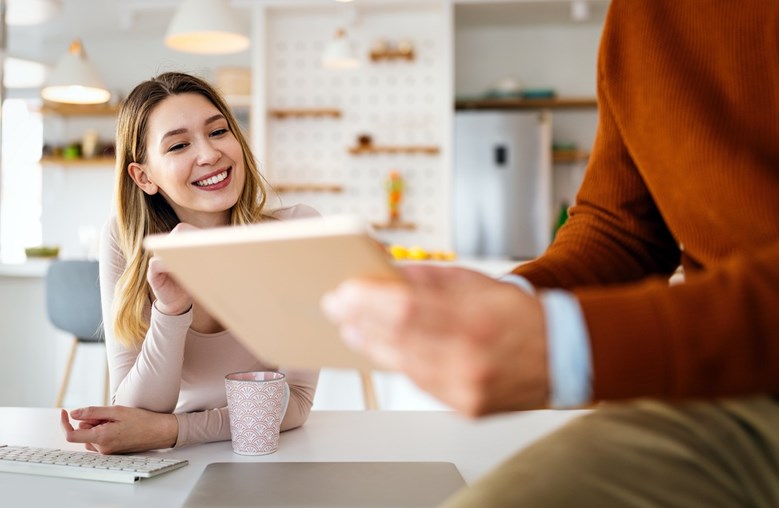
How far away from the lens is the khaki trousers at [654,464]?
0.58m

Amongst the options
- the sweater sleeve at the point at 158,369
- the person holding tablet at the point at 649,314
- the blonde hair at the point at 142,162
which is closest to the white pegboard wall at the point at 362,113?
the blonde hair at the point at 142,162

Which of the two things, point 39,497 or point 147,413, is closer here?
point 39,497

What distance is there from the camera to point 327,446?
3.19ft

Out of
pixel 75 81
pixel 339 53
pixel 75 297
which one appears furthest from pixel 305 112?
pixel 75 297

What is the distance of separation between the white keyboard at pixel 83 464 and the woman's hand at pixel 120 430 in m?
0.04

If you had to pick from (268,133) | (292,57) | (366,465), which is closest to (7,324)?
(268,133)

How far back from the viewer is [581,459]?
602 mm

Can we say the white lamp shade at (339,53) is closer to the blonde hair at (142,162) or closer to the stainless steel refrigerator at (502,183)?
the stainless steel refrigerator at (502,183)

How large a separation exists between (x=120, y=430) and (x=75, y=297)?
185 centimetres

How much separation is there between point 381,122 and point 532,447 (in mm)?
4581

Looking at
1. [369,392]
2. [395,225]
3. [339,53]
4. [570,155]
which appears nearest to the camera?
[369,392]

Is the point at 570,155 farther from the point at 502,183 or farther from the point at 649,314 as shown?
the point at 649,314

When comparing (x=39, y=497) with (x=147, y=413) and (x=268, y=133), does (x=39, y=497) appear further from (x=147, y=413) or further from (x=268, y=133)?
(x=268, y=133)

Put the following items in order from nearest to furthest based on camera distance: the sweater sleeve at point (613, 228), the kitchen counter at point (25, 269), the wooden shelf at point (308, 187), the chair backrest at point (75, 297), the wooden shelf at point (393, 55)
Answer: the sweater sleeve at point (613, 228) < the chair backrest at point (75, 297) < the kitchen counter at point (25, 269) < the wooden shelf at point (393, 55) < the wooden shelf at point (308, 187)
